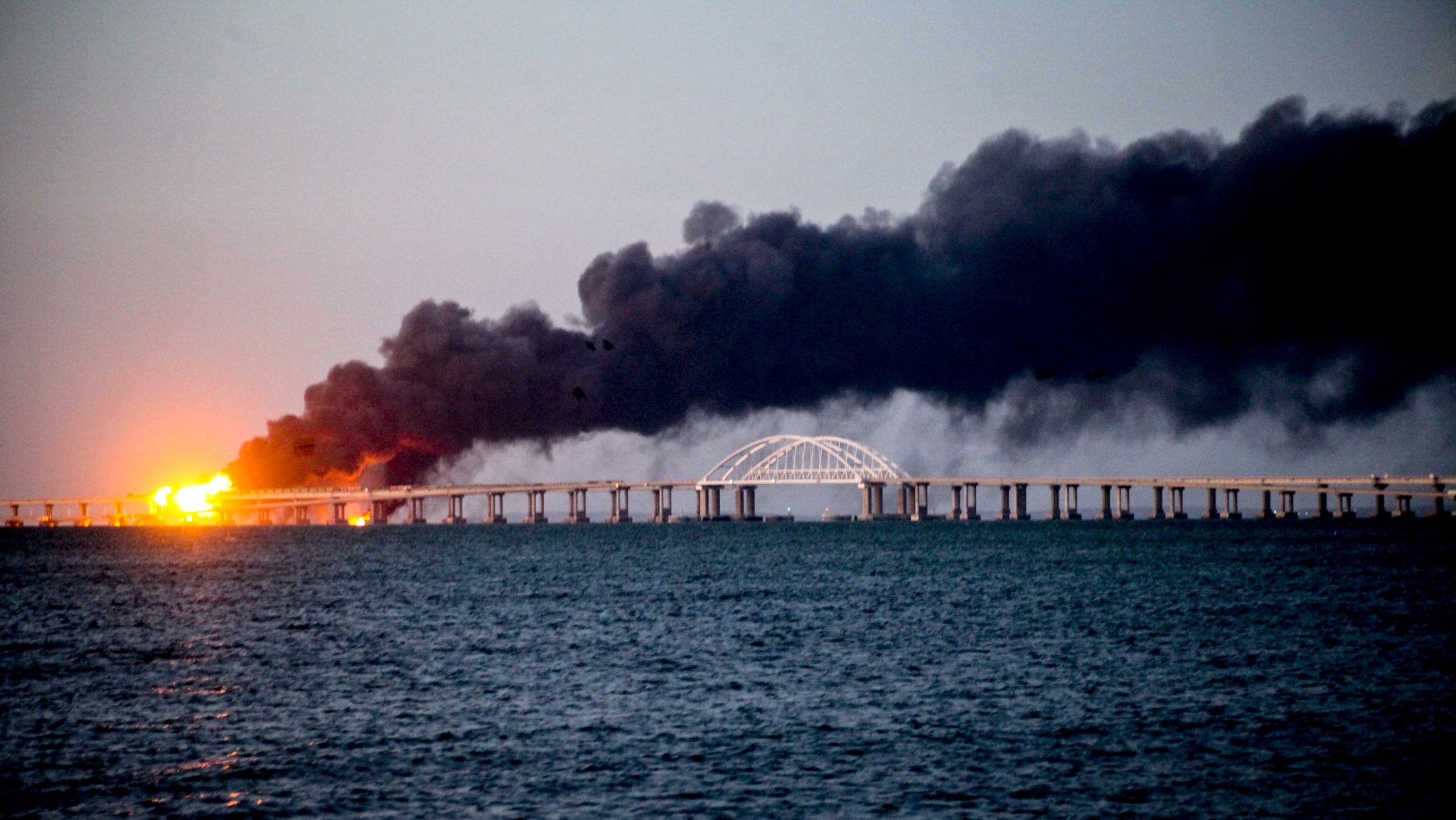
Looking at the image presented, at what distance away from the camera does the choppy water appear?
85.7 feet

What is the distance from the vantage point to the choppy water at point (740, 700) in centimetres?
2612

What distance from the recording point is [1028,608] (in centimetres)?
6294

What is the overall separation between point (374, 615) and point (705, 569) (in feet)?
133

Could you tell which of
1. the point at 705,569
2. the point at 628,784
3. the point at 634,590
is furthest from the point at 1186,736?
the point at 705,569

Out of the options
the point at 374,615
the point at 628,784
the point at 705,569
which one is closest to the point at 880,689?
the point at 628,784

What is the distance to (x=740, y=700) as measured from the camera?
36531mm

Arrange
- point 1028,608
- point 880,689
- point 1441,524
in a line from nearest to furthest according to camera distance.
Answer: point 880,689, point 1028,608, point 1441,524

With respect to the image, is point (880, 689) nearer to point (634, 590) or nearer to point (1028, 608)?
point (1028, 608)

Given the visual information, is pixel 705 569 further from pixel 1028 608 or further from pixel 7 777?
pixel 7 777

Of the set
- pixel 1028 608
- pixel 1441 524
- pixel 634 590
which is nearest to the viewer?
pixel 1028 608

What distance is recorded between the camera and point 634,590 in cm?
7881

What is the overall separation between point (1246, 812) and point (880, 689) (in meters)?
14.5

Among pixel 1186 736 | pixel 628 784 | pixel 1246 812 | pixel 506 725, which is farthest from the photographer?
pixel 506 725

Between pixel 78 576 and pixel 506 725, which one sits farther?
pixel 78 576
